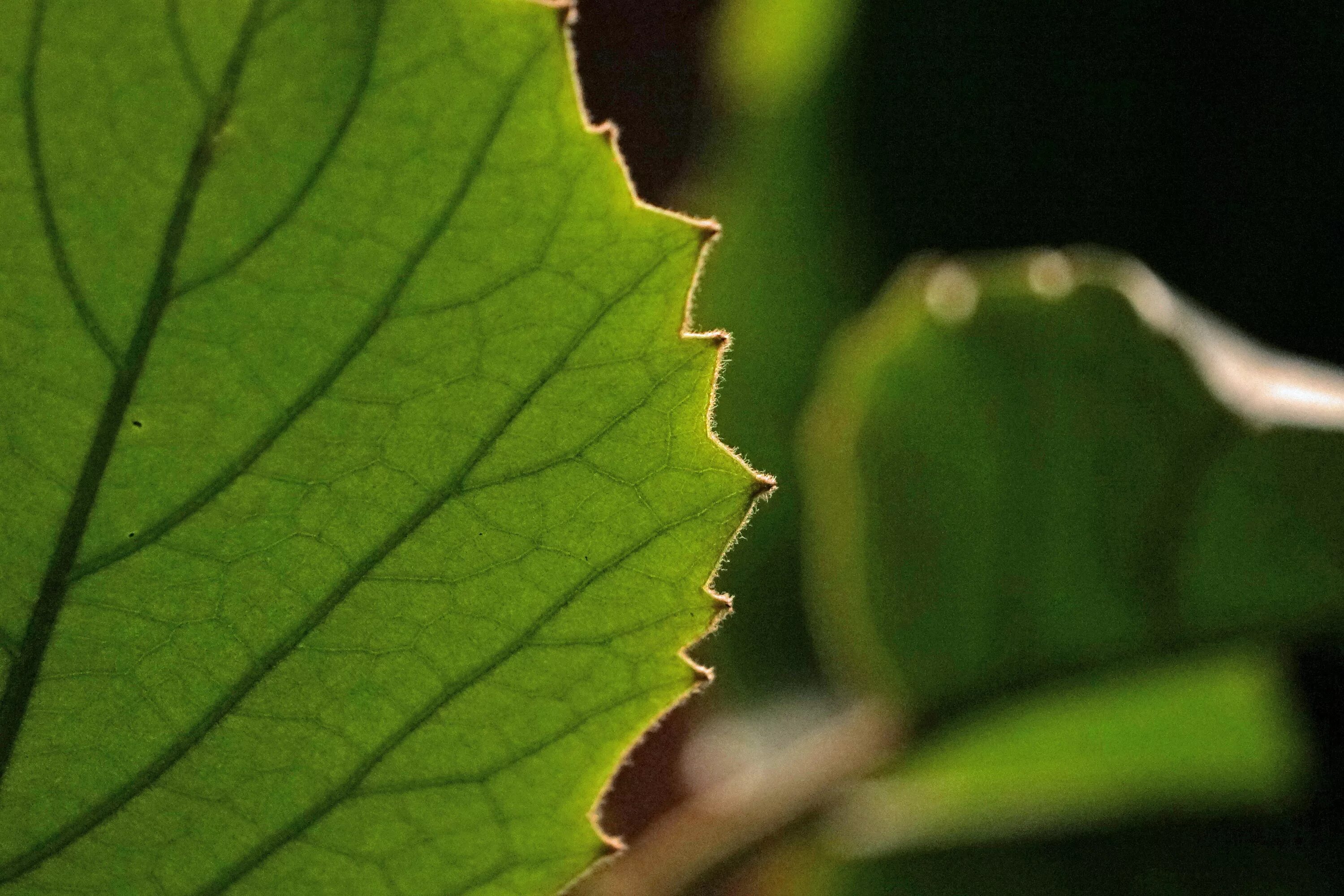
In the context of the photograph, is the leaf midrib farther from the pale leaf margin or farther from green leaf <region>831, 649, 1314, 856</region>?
green leaf <region>831, 649, 1314, 856</region>

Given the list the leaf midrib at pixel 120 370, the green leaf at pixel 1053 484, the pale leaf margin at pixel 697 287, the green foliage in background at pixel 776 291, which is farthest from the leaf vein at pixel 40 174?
the green foliage in background at pixel 776 291

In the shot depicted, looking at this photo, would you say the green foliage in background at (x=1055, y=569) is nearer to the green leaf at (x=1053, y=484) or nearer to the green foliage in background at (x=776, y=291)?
the green leaf at (x=1053, y=484)

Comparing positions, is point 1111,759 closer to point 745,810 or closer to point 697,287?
point 745,810

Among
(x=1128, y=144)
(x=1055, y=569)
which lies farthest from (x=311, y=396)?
(x=1128, y=144)

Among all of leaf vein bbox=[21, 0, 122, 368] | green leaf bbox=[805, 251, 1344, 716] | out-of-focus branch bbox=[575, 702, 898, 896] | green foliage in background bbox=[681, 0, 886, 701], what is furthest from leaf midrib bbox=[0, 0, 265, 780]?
green foliage in background bbox=[681, 0, 886, 701]

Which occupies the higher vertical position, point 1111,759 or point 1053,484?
point 1053,484

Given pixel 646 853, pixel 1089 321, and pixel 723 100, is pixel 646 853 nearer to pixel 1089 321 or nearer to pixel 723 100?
pixel 1089 321

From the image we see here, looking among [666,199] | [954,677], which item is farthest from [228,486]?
[666,199]
